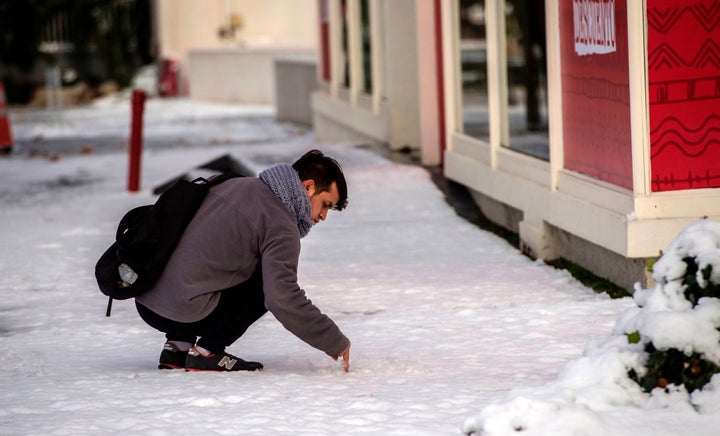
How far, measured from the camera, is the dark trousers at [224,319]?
222 inches

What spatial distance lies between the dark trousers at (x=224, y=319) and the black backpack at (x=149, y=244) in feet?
0.75

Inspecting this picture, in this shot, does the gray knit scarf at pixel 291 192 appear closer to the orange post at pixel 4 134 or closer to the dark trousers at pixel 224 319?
the dark trousers at pixel 224 319

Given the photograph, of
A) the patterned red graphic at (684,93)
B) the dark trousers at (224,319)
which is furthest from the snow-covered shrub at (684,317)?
the patterned red graphic at (684,93)

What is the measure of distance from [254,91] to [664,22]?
26.1m

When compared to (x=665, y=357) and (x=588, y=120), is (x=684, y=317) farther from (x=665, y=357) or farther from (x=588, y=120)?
(x=588, y=120)

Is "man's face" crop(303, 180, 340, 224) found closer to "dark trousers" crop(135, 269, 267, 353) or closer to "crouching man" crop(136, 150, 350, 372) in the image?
"crouching man" crop(136, 150, 350, 372)

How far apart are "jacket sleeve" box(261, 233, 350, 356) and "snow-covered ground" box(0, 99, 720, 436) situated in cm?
23

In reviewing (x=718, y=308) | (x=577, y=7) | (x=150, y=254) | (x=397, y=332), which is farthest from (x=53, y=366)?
(x=577, y=7)

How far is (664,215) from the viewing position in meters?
6.91

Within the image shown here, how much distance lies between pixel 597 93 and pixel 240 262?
9.47 feet

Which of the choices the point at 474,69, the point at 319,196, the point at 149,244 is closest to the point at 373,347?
the point at 319,196

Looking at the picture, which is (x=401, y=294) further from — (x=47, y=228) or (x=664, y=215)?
(x=47, y=228)

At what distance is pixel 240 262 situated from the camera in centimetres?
547

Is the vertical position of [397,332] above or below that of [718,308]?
below
